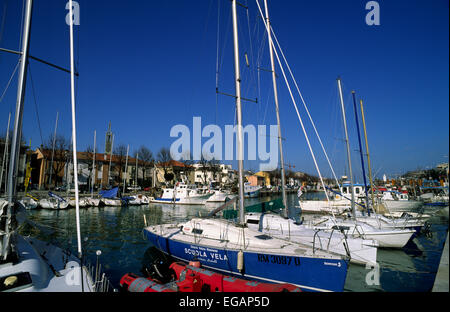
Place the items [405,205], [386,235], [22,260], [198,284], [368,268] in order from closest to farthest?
1. [22,260]
2. [198,284]
3. [368,268]
4. [386,235]
5. [405,205]

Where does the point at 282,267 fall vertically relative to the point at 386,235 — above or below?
above

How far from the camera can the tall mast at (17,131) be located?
6.38 m

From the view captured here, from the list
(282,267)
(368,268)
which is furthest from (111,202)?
(368,268)

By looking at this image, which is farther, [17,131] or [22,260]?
[17,131]

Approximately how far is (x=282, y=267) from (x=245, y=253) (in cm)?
146

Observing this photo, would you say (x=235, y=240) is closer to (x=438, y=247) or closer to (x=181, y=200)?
(x=438, y=247)

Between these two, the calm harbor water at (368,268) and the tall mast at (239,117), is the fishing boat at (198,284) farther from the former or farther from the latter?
the tall mast at (239,117)

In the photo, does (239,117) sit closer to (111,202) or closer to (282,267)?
(282,267)

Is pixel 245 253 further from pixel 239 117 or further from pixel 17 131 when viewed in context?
pixel 17 131

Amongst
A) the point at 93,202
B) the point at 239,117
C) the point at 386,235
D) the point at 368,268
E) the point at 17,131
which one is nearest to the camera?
the point at 17,131

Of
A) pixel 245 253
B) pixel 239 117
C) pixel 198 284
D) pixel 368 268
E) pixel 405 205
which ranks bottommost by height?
pixel 368 268

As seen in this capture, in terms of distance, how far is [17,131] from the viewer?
6711 mm

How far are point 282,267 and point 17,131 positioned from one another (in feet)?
31.4

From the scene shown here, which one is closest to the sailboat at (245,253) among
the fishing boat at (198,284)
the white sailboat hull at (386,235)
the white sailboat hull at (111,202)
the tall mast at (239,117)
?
the tall mast at (239,117)
